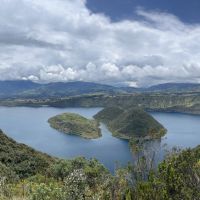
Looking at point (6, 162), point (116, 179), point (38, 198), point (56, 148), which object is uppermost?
point (38, 198)

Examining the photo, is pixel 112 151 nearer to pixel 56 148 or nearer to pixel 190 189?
pixel 56 148

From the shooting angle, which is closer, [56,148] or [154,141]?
[154,141]

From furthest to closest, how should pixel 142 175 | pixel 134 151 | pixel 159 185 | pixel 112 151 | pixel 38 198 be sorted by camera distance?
pixel 112 151
pixel 134 151
pixel 142 175
pixel 159 185
pixel 38 198

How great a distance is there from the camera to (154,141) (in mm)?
53000

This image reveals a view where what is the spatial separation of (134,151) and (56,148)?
12637cm

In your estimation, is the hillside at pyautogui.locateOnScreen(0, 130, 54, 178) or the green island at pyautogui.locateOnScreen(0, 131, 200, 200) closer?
the green island at pyautogui.locateOnScreen(0, 131, 200, 200)

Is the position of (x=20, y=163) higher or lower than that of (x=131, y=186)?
lower

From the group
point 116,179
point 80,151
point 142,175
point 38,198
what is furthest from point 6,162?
point 80,151

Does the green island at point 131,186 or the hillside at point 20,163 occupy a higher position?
the green island at point 131,186

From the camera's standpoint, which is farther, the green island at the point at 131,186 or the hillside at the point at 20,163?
the hillside at the point at 20,163

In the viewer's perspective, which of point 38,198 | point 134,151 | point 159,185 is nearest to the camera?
point 38,198

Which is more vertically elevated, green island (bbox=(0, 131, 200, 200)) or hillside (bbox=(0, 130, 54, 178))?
green island (bbox=(0, 131, 200, 200))

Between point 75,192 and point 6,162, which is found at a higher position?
point 75,192

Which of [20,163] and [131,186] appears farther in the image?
[20,163]
